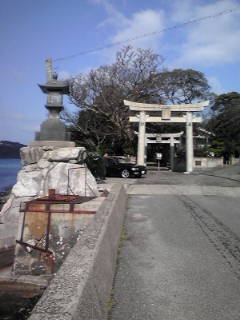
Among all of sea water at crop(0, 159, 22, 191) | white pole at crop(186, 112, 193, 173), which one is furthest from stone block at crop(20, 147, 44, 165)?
white pole at crop(186, 112, 193, 173)

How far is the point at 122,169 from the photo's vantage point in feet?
75.4

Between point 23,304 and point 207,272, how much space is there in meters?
2.92

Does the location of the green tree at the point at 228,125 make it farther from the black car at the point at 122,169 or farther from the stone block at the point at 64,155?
the stone block at the point at 64,155

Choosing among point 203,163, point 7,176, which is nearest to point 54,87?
point 203,163

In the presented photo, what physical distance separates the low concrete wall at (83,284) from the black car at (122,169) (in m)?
18.2

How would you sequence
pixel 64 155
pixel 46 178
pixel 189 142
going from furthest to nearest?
pixel 189 142, pixel 64 155, pixel 46 178

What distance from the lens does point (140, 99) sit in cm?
3988

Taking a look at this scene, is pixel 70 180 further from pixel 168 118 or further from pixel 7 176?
pixel 7 176

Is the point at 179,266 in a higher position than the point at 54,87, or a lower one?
lower

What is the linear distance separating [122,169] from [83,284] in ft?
66.1

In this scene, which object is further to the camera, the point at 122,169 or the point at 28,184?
the point at 122,169

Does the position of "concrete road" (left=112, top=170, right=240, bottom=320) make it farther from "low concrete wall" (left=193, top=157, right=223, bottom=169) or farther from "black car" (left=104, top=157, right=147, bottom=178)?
"low concrete wall" (left=193, top=157, right=223, bottom=169)

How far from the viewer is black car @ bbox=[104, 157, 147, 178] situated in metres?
22.8

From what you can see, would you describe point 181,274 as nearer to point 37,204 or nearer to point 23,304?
point 23,304
